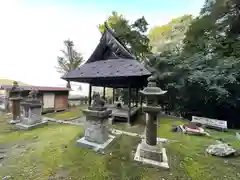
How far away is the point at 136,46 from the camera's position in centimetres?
1347

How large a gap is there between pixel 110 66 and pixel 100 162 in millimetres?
4772

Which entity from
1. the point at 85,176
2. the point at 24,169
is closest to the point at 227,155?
the point at 85,176

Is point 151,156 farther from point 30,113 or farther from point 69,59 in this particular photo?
point 69,59

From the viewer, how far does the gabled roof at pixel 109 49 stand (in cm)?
724

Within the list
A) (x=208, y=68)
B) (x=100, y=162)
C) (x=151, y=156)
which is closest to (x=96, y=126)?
(x=100, y=162)

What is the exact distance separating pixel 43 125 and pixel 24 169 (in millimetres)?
4191

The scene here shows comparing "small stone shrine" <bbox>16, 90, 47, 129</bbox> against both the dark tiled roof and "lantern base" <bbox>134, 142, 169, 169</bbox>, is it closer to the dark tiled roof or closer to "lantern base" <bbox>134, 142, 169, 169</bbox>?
the dark tiled roof

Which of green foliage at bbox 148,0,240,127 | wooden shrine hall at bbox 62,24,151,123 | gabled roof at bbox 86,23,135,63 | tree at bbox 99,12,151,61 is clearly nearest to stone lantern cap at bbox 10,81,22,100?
wooden shrine hall at bbox 62,24,151,123

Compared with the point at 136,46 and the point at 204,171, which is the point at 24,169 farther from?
the point at 136,46

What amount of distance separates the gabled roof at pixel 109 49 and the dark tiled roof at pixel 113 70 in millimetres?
422

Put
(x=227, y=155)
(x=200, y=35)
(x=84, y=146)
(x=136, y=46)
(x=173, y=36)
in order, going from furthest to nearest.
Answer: (x=173, y=36) → (x=136, y=46) → (x=200, y=35) → (x=84, y=146) → (x=227, y=155)

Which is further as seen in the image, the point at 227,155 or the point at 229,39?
the point at 229,39

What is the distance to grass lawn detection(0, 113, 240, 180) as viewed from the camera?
2898 mm

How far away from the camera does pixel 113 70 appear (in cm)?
632
